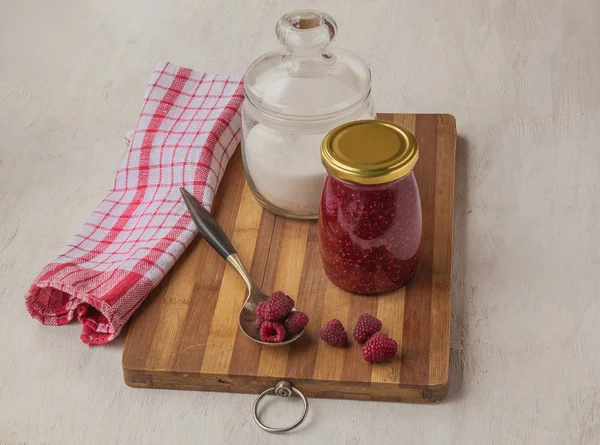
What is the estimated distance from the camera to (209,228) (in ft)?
5.40

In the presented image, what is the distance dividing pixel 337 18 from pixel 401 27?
0.17 m

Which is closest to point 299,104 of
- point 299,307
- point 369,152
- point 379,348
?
point 369,152

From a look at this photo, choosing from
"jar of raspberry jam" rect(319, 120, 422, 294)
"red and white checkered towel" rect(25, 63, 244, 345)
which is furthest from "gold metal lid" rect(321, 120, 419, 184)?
"red and white checkered towel" rect(25, 63, 244, 345)

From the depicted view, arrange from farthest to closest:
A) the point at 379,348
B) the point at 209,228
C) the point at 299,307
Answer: the point at 209,228 → the point at 299,307 → the point at 379,348

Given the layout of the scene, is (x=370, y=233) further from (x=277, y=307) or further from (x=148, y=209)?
(x=148, y=209)

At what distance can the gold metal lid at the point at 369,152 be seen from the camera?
4.55 ft

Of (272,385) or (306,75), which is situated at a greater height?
(306,75)

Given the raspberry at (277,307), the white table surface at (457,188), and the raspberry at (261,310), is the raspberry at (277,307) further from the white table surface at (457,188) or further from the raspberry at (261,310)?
the white table surface at (457,188)

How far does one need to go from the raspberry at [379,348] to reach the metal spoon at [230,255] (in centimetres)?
11

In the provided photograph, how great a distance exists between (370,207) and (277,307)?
0.68 ft

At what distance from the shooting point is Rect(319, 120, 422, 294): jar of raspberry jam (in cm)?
140

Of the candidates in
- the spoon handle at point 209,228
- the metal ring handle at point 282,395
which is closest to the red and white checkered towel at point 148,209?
the spoon handle at point 209,228

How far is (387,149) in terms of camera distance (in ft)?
4.68

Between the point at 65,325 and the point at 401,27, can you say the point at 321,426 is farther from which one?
the point at 401,27
